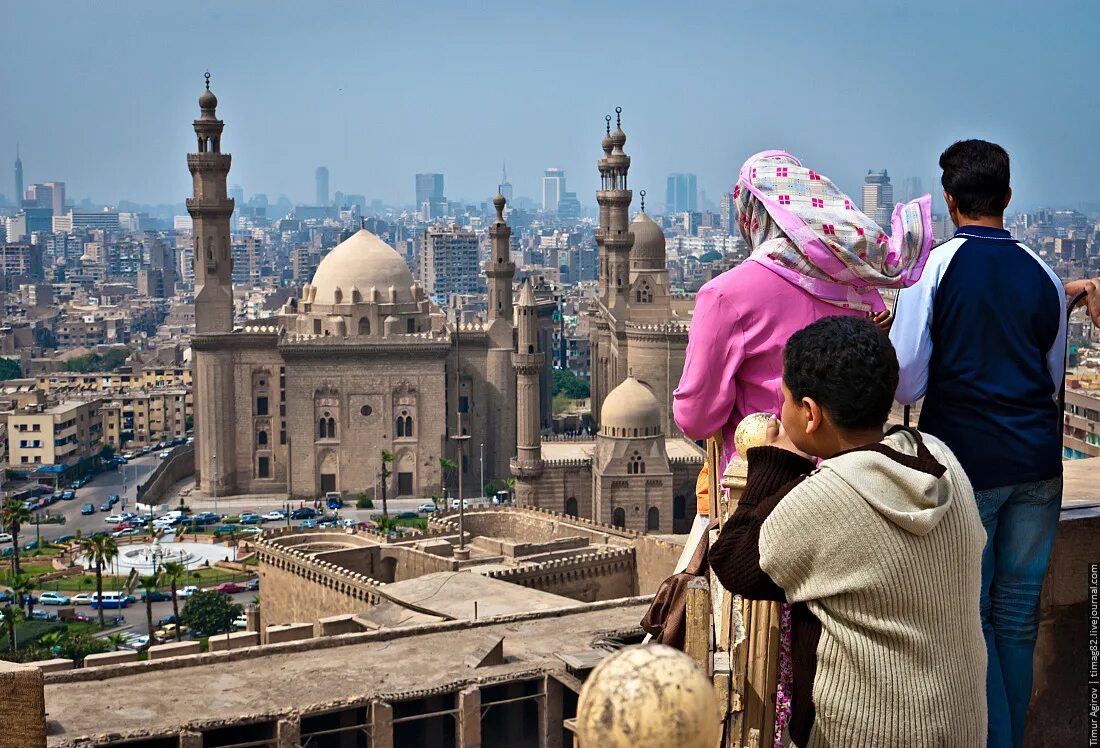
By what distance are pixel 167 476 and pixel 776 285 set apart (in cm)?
4144

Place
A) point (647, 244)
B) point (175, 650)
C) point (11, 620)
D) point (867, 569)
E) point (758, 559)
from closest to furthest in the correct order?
point (867, 569)
point (758, 559)
point (175, 650)
point (11, 620)
point (647, 244)

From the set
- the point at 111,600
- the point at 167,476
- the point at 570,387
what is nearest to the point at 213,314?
the point at 167,476

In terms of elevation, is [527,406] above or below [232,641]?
above

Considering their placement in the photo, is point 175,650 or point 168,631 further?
point 168,631

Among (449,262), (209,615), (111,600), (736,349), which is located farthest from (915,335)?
(449,262)

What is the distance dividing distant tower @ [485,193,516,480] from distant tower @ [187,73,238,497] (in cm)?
624

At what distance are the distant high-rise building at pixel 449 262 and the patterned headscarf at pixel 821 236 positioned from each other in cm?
12355

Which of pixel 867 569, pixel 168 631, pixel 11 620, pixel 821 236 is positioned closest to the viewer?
pixel 867 569

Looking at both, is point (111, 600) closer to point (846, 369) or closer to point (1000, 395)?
point (1000, 395)

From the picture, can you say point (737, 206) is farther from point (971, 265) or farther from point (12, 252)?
point (12, 252)

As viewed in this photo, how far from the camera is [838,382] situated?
134 inches

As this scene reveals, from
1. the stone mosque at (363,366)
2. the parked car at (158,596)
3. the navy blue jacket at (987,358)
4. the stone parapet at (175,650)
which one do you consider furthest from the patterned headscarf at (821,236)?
the stone mosque at (363,366)

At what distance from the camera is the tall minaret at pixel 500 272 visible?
39.1 m

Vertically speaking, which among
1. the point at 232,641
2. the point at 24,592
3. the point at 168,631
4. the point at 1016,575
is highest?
the point at 1016,575
